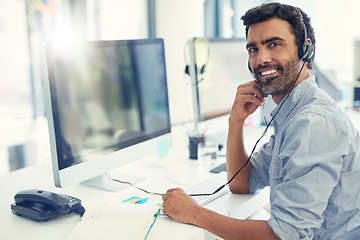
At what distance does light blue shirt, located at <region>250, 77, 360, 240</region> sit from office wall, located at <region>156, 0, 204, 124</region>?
6.31 ft

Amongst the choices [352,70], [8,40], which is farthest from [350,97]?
[8,40]

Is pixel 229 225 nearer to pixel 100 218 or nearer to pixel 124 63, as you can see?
pixel 100 218

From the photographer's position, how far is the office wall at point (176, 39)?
2.95 metres

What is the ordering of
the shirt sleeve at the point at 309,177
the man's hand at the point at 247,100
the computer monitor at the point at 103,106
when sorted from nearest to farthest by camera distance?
the shirt sleeve at the point at 309,177, the computer monitor at the point at 103,106, the man's hand at the point at 247,100

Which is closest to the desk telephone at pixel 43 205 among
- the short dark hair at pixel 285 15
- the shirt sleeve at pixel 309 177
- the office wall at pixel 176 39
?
the shirt sleeve at pixel 309 177

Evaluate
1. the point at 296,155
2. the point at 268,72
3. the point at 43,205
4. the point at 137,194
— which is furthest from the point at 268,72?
the point at 43,205

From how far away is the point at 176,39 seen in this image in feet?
9.93

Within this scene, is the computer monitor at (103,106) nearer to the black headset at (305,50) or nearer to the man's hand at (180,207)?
the man's hand at (180,207)

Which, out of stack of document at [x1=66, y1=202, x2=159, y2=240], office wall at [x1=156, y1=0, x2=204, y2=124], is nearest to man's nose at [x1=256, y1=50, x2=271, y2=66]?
stack of document at [x1=66, y1=202, x2=159, y2=240]

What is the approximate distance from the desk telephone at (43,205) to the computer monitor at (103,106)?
0.17 ft

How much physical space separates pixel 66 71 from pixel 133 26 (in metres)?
2.43

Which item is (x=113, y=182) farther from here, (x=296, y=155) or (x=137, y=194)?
(x=296, y=155)

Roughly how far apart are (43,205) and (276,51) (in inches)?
32.6

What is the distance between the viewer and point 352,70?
2.94m
